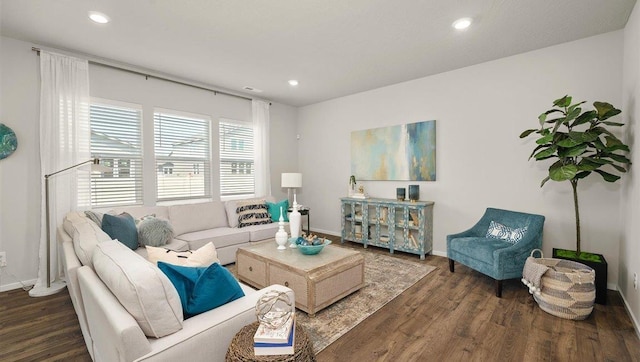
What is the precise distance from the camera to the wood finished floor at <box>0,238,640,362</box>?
1.99m

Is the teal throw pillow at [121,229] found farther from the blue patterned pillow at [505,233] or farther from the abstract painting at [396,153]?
the blue patterned pillow at [505,233]

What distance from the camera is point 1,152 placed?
9.93 ft

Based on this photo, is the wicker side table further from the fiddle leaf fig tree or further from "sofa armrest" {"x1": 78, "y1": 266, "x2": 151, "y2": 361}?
the fiddle leaf fig tree

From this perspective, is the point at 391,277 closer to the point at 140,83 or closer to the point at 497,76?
the point at 497,76

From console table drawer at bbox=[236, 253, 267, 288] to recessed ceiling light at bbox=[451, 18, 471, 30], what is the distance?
121 inches

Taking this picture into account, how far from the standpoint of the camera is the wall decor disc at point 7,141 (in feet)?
9.92

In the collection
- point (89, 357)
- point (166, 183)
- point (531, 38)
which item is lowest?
point (89, 357)

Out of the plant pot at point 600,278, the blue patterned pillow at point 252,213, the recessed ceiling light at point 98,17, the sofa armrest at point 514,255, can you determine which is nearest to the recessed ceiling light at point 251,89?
the blue patterned pillow at point 252,213

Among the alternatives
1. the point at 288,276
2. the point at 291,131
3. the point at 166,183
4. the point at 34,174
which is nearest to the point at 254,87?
the point at 291,131

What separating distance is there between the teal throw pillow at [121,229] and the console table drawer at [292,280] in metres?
1.54

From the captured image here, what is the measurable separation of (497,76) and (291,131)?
385cm

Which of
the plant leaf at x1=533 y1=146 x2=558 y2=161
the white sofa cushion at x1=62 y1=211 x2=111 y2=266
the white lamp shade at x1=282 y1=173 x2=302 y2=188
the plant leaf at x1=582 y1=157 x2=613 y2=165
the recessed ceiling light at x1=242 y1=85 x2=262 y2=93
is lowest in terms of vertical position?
the white sofa cushion at x1=62 y1=211 x2=111 y2=266

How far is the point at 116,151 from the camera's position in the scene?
383 cm

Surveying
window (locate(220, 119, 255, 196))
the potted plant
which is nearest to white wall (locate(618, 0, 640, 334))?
the potted plant
